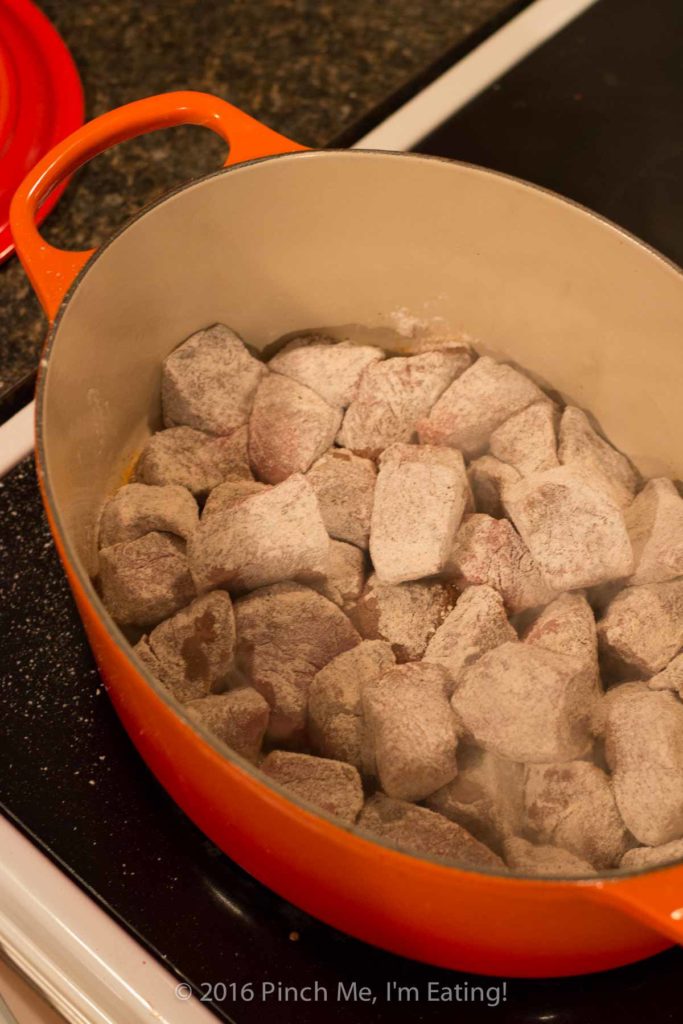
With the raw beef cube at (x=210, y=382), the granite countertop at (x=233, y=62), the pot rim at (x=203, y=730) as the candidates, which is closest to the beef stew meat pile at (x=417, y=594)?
the raw beef cube at (x=210, y=382)

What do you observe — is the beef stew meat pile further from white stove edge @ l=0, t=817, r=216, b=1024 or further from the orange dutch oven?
white stove edge @ l=0, t=817, r=216, b=1024

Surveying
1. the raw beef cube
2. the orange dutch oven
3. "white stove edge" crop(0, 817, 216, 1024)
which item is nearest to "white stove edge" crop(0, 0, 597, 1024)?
"white stove edge" crop(0, 817, 216, 1024)

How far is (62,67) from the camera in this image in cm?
132

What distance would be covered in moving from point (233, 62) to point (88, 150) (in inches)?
23.3

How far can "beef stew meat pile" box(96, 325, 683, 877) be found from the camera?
84cm

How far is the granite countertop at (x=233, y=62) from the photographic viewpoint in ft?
4.34

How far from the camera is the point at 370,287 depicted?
1128 millimetres

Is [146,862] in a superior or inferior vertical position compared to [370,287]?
inferior

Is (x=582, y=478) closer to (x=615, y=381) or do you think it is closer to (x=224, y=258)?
(x=615, y=381)

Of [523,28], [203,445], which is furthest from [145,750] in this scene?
[523,28]

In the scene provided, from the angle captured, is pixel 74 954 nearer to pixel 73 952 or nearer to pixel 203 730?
pixel 73 952

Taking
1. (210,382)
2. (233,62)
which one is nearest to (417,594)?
(210,382)

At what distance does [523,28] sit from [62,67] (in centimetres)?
63

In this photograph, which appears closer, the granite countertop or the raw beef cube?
the raw beef cube
